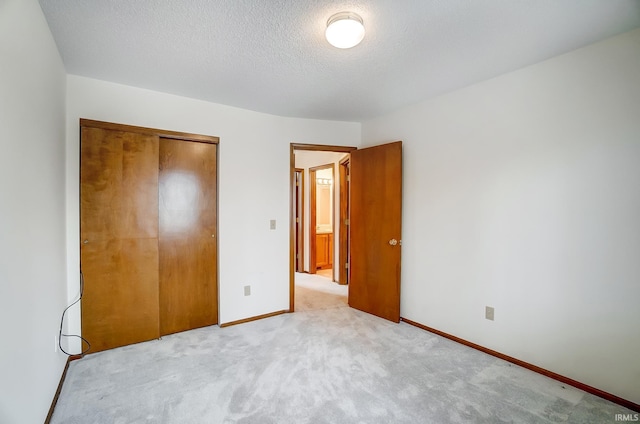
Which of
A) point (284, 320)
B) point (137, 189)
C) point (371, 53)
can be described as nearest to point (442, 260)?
point (284, 320)

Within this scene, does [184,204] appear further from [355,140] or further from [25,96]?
[355,140]

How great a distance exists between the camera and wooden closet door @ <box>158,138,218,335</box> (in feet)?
9.50

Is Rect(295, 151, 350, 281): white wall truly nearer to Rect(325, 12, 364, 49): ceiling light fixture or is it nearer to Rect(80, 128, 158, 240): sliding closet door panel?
A: Rect(80, 128, 158, 240): sliding closet door panel

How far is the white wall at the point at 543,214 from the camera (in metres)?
1.92

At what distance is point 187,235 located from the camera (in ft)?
9.89

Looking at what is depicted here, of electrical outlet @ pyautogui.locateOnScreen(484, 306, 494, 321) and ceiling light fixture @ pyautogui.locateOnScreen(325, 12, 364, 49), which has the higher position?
ceiling light fixture @ pyautogui.locateOnScreen(325, 12, 364, 49)

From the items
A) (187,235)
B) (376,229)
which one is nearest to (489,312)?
(376,229)

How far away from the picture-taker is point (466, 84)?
2684mm

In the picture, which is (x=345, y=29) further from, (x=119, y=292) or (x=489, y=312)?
(x=119, y=292)

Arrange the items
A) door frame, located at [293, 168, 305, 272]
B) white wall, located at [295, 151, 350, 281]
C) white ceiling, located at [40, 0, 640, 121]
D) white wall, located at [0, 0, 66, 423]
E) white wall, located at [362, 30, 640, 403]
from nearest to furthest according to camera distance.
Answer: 1. white wall, located at [0, 0, 66, 423]
2. white ceiling, located at [40, 0, 640, 121]
3. white wall, located at [362, 30, 640, 403]
4. white wall, located at [295, 151, 350, 281]
5. door frame, located at [293, 168, 305, 272]

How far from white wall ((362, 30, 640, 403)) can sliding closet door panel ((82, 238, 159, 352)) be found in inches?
108

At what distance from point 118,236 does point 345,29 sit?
2528mm

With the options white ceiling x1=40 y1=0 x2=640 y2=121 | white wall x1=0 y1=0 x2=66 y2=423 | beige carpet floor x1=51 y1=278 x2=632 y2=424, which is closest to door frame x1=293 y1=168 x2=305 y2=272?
beige carpet floor x1=51 y1=278 x2=632 y2=424

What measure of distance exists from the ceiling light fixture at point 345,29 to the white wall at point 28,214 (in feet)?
4.87
